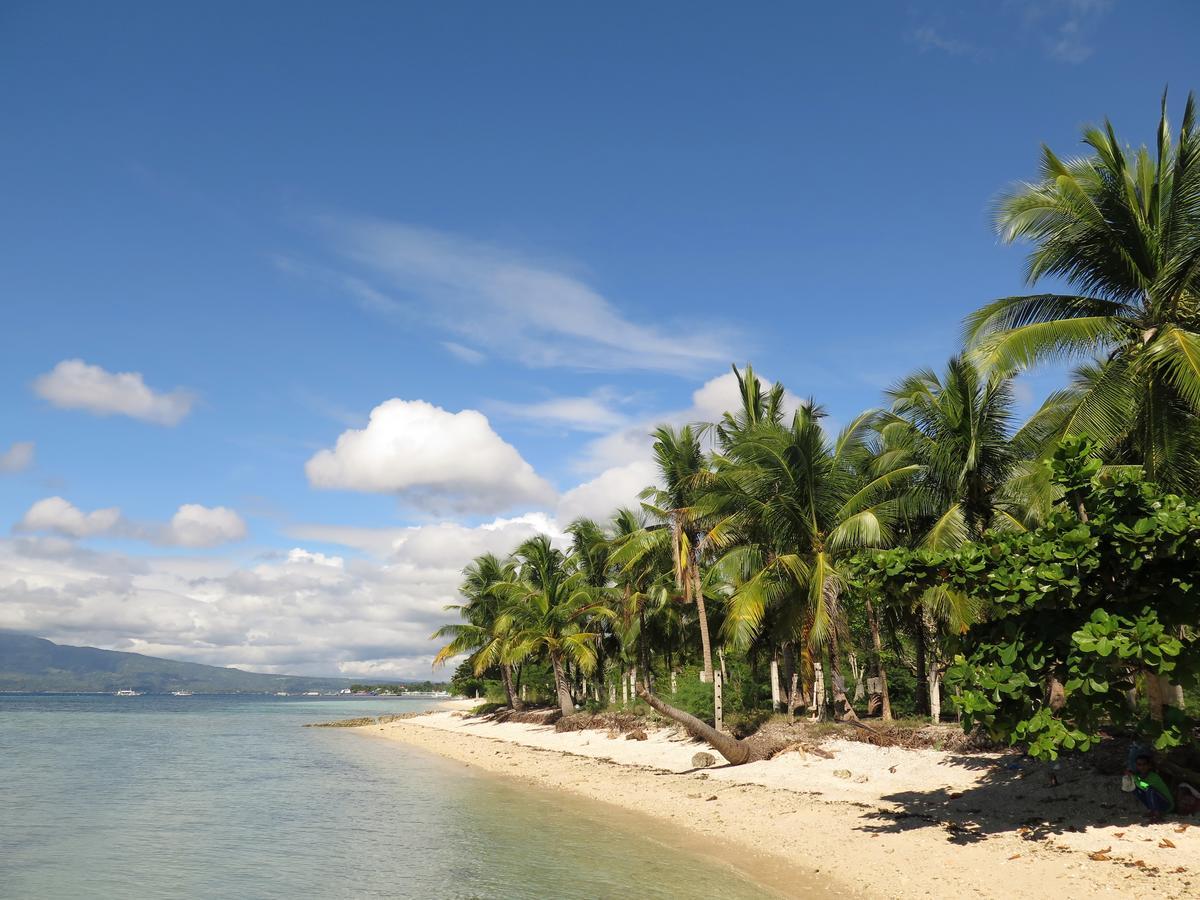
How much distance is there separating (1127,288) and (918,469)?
24.9 feet

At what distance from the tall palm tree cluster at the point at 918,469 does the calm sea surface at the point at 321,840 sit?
641cm

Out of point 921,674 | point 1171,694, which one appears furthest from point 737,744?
point 1171,694

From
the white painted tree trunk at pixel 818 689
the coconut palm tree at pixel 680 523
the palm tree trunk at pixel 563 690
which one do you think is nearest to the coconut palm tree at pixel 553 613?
the palm tree trunk at pixel 563 690

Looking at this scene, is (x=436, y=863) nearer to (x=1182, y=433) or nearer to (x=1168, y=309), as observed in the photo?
(x=1182, y=433)

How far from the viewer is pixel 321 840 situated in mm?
16484

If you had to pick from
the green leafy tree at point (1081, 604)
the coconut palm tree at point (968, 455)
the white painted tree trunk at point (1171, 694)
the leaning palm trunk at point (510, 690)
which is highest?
the coconut palm tree at point (968, 455)

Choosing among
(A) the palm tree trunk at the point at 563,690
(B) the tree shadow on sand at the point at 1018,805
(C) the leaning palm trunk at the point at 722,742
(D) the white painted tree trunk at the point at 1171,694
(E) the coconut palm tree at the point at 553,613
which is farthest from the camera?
(A) the palm tree trunk at the point at 563,690

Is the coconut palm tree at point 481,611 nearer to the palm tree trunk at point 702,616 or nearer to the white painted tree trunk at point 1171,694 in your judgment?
the palm tree trunk at point 702,616

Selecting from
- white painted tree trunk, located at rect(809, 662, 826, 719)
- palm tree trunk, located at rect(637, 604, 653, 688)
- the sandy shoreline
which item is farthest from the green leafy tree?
palm tree trunk, located at rect(637, 604, 653, 688)

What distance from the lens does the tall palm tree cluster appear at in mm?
13430

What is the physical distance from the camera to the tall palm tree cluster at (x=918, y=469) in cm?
1343

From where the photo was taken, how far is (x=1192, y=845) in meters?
10.2

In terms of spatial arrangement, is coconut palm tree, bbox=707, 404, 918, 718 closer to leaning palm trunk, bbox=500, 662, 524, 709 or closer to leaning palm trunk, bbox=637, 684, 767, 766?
leaning palm trunk, bbox=637, 684, 767, 766

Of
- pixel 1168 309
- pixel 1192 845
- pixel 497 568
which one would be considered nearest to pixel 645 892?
pixel 1192 845
